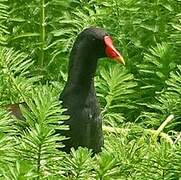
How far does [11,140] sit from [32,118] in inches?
4.0

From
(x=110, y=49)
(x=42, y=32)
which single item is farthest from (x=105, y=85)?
(x=42, y=32)

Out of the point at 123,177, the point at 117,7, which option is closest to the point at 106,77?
the point at 117,7

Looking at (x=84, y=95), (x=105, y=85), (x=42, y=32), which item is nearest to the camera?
(x=84, y=95)

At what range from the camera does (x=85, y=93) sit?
4000mm

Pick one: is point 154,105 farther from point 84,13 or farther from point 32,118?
point 32,118

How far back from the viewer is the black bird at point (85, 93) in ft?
12.9

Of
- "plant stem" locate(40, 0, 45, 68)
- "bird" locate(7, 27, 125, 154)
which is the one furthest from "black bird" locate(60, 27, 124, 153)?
"plant stem" locate(40, 0, 45, 68)

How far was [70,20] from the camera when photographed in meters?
5.04

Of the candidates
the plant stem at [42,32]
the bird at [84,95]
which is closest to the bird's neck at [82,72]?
the bird at [84,95]

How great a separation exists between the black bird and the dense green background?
0.27 feet

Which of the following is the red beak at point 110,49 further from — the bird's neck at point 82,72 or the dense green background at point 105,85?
the dense green background at point 105,85

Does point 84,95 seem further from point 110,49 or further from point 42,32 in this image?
point 42,32

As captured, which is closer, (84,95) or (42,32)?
(84,95)

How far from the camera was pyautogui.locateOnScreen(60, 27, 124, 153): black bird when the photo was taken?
3.93 metres
